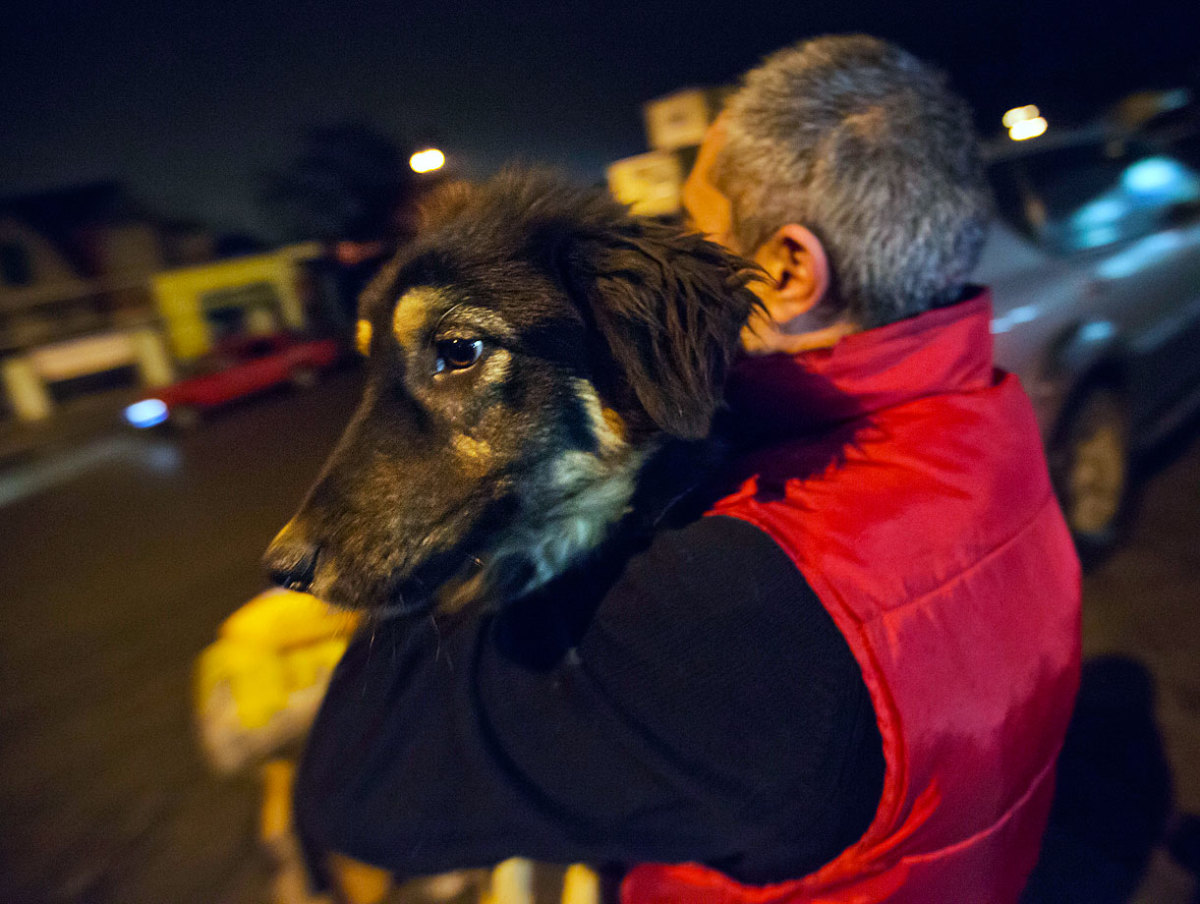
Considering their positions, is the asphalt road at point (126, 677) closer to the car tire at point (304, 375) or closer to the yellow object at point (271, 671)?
the yellow object at point (271, 671)

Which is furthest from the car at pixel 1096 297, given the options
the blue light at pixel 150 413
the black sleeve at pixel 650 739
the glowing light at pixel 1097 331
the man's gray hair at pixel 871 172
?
the blue light at pixel 150 413

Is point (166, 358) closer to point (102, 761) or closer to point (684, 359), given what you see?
point (102, 761)

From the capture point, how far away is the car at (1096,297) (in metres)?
3.65

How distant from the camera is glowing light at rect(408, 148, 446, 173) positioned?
1.97m

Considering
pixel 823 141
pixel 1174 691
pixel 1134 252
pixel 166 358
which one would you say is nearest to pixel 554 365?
pixel 823 141

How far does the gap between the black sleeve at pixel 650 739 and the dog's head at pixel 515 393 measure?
0.35m

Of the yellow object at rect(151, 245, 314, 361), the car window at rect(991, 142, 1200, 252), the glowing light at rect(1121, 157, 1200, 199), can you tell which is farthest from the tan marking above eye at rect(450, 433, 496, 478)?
the yellow object at rect(151, 245, 314, 361)

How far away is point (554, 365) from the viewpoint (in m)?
1.61

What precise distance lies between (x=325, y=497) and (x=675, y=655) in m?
0.90

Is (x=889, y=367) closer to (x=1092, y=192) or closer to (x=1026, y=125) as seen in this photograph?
(x=1092, y=192)

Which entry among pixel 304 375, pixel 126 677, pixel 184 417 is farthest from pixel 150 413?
pixel 126 677

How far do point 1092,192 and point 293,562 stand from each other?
5.29m

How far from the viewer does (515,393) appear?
5.26ft

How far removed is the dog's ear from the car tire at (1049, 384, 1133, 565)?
341cm
